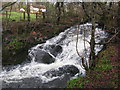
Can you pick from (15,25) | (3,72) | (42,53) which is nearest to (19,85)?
(3,72)

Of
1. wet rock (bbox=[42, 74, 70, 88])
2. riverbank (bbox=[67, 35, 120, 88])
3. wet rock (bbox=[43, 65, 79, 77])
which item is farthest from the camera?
wet rock (bbox=[43, 65, 79, 77])

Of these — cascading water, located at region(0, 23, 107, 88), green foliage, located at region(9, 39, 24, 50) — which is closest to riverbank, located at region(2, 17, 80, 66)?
green foliage, located at region(9, 39, 24, 50)

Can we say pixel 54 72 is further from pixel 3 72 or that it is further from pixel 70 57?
pixel 3 72

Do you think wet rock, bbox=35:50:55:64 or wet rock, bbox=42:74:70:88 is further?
wet rock, bbox=35:50:55:64

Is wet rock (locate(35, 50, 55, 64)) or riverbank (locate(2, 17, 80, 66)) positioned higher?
riverbank (locate(2, 17, 80, 66))

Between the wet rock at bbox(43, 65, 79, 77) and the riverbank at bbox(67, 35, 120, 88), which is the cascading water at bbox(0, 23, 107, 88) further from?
the riverbank at bbox(67, 35, 120, 88)

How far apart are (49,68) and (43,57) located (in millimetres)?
2029

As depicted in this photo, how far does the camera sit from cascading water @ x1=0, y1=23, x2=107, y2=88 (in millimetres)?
8797

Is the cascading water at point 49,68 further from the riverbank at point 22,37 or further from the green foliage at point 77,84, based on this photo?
the riverbank at point 22,37

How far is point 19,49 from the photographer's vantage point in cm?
1327

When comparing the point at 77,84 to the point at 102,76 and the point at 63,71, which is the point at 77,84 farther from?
the point at 63,71

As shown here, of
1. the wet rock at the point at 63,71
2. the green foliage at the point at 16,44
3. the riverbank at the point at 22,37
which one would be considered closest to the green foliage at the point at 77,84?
the wet rock at the point at 63,71

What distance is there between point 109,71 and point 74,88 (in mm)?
2313

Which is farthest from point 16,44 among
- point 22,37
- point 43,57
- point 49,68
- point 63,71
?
point 63,71
